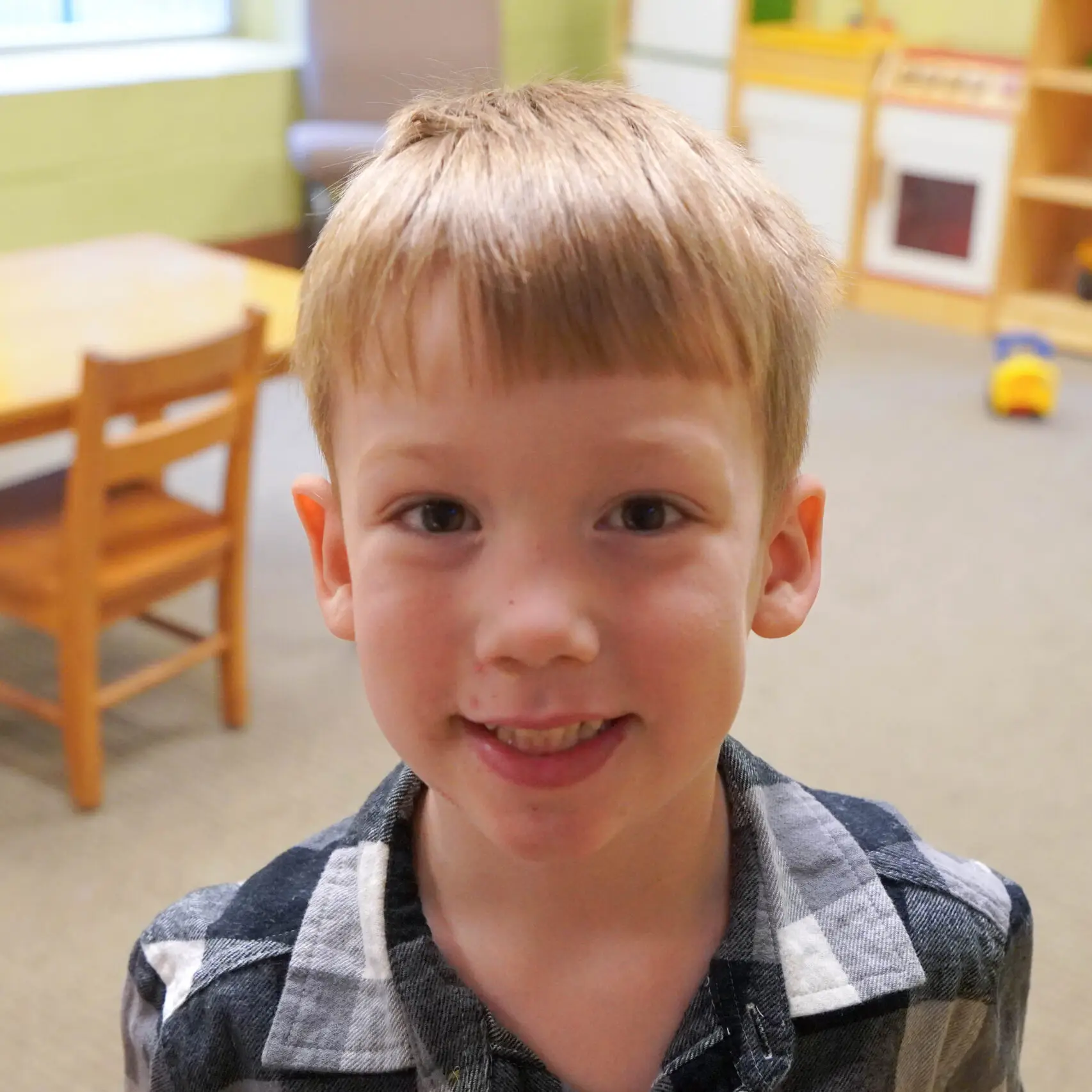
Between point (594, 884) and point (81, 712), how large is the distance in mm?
1469

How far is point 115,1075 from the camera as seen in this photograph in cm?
165

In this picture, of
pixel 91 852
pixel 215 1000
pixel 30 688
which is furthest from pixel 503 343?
pixel 30 688

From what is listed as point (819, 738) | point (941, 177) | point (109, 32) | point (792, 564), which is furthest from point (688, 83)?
point (792, 564)

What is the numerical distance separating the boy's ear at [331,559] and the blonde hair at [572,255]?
0.03m

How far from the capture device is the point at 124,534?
211 centimetres

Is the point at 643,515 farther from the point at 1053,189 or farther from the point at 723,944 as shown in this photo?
the point at 1053,189

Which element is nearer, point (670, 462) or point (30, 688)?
point (670, 462)

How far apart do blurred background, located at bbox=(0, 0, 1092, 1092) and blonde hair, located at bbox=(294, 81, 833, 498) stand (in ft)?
0.67

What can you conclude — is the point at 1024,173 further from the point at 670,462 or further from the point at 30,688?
the point at 670,462

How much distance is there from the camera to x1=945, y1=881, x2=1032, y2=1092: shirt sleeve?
2.62ft

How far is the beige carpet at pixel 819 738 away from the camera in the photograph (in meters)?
1.82

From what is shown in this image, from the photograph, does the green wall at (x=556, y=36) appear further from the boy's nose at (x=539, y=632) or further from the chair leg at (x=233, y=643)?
the boy's nose at (x=539, y=632)

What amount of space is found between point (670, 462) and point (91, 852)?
63.8 inches

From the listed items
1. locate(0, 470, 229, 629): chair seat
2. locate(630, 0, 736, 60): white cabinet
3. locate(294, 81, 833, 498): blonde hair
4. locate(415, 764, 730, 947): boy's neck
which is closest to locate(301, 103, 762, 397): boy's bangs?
locate(294, 81, 833, 498): blonde hair
